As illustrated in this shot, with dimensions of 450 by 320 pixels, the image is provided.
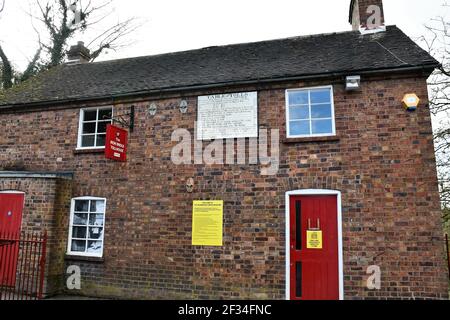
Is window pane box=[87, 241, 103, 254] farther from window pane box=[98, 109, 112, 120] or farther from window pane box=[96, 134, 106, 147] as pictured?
window pane box=[98, 109, 112, 120]

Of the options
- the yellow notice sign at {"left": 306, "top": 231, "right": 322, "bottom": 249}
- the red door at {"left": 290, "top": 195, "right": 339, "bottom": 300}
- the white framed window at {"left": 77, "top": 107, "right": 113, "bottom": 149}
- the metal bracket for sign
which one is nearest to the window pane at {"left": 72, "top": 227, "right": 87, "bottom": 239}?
the white framed window at {"left": 77, "top": 107, "right": 113, "bottom": 149}

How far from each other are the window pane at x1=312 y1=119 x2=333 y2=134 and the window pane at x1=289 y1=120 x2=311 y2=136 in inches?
6.4

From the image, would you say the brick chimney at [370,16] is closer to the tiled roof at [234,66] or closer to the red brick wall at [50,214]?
the tiled roof at [234,66]

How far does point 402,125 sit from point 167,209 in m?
5.87

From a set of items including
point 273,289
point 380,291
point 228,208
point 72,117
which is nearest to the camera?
point 380,291

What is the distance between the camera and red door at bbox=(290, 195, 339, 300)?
7.19 metres

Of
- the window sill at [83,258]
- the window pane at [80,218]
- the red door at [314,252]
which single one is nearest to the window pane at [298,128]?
the red door at [314,252]

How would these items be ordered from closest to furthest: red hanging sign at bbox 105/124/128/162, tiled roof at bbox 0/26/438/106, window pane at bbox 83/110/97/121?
tiled roof at bbox 0/26/438/106, red hanging sign at bbox 105/124/128/162, window pane at bbox 83/110/97/121

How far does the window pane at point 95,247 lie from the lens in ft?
28.9

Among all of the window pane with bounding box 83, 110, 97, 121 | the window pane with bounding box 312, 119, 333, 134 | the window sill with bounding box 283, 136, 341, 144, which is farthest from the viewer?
the window pane with bounding box 83, 110, 97, 121

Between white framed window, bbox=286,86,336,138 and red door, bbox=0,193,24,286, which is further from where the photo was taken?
red door, bbox=0,193,24,286
